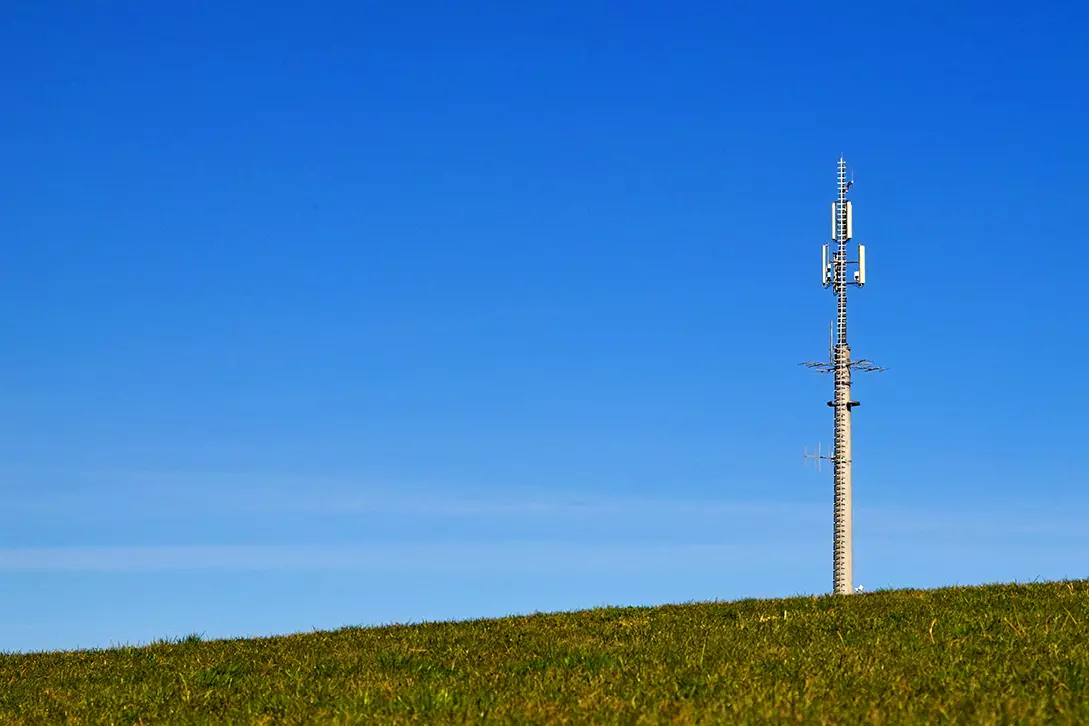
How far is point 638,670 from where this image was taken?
1442cm

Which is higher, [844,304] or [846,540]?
[844,304]

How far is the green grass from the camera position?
11.9m

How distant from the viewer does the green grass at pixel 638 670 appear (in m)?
11.9

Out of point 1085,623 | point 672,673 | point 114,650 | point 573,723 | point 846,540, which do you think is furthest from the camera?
point 846,540

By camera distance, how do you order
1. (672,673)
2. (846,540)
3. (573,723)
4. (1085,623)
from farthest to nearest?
1. (846,540)
2. (1085,623)
3. (672,673)
4. (573,723)

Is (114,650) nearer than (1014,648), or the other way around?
(1014,648)

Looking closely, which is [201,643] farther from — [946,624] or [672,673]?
[946,624]

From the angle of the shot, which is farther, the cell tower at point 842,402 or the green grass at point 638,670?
the cell tower at point 842,402

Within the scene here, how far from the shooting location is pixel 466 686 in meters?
14.2


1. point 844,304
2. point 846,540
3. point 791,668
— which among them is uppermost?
point 844,304

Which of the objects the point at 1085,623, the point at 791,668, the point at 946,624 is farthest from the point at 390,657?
the point at 1085,623

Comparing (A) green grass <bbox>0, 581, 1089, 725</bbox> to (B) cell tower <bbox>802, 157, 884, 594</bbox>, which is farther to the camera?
(B) cell tower <bbox>802, 157, 884, 594</bbox>

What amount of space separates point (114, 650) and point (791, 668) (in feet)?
43.3

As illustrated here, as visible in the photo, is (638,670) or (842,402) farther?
(842,402)
